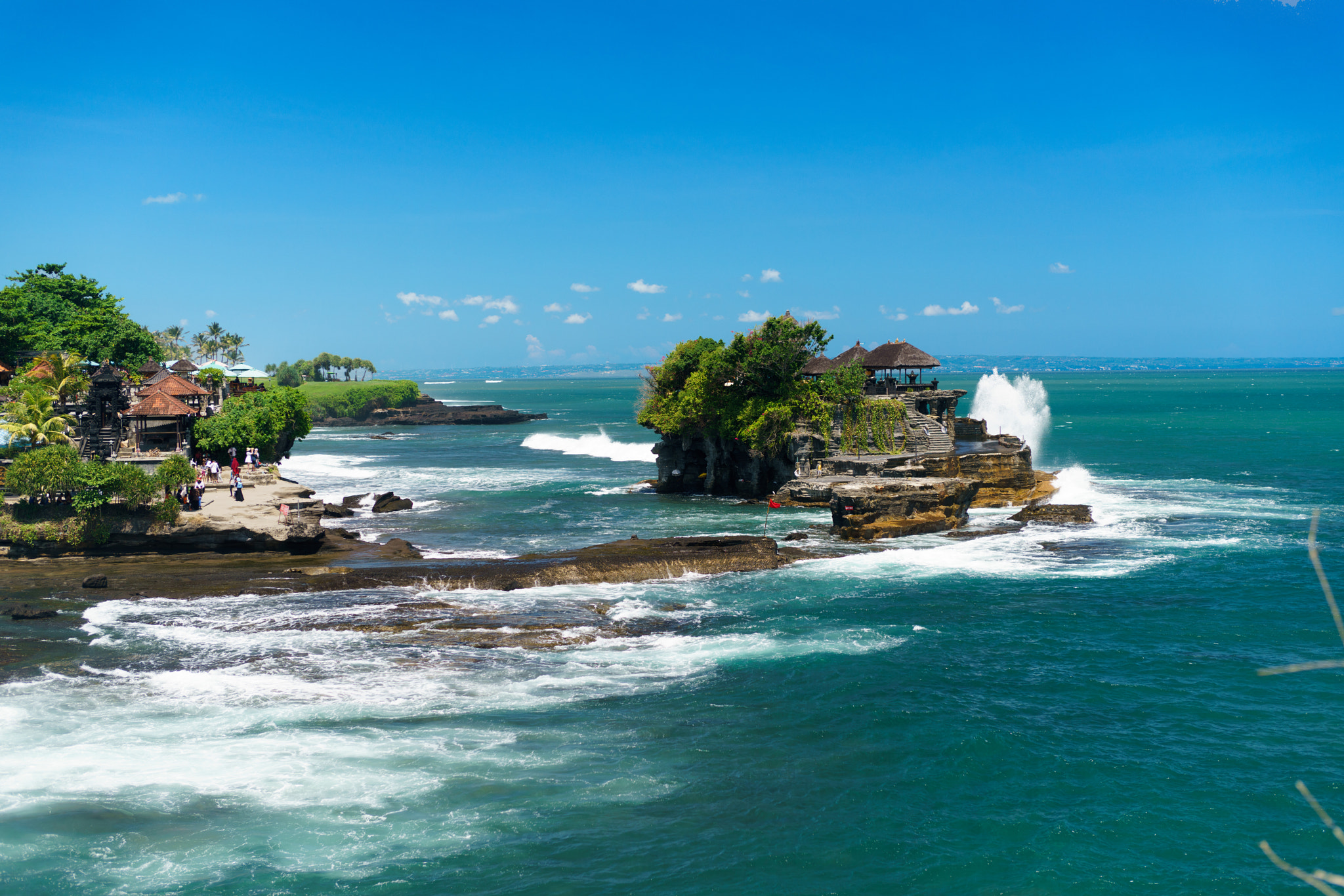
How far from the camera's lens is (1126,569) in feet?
120

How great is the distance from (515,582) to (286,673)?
10.2m

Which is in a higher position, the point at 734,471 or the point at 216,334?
the point at 216,334

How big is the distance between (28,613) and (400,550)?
42.8 ft

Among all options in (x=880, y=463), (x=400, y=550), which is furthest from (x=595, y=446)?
(x=400, y=550)

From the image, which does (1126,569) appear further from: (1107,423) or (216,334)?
(216,334)

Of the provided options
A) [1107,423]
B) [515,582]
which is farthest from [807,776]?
[1107,423]

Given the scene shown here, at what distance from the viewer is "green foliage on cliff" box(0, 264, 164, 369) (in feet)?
202

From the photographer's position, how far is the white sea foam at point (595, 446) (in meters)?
90.2

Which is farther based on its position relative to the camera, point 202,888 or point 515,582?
point 515,582

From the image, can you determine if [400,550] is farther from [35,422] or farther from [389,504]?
[35,422]

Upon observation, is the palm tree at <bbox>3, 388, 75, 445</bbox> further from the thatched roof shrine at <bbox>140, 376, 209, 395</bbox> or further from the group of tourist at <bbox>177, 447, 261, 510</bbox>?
the thatched roof shrine at <bbox>140, 376, 209, 395</bbox>

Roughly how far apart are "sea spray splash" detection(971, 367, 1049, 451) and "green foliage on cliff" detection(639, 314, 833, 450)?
1547 inches

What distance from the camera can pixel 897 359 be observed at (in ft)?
186

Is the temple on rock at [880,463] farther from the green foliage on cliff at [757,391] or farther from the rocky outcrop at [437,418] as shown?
the rocky outcrop at [437,418]
